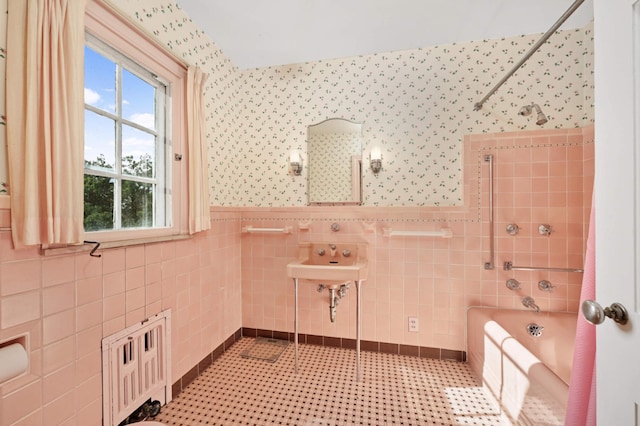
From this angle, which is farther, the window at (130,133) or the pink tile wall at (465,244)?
the pink tile wall at (465,244)

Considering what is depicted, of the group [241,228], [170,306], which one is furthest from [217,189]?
[170,306]

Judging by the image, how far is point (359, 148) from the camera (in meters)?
2.39

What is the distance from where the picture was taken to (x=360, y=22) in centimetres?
196

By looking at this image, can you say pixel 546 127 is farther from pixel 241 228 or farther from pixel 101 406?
pixel 101 406

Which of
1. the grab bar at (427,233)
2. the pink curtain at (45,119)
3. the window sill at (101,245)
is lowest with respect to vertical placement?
the grab bar at (427,233)

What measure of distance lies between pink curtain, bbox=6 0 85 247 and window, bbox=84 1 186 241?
21cm

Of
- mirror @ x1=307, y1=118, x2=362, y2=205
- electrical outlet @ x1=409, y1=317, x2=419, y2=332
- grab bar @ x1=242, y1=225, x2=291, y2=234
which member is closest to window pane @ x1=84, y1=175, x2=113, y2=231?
grab bar @ x1=242, y1=225, x2=291, y2=234

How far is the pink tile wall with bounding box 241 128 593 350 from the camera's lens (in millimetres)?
2068

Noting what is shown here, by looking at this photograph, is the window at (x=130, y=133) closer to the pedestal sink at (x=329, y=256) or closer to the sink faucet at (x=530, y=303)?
the pedestal sink at (x=329, y=256)

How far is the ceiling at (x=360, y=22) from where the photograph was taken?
180 centimetres

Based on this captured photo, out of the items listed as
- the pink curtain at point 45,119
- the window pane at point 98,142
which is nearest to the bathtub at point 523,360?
the pink curtain at point 45,119

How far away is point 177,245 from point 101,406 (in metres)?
0.87

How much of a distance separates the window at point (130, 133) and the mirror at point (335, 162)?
1059 millimetres

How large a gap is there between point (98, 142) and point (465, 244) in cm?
248
